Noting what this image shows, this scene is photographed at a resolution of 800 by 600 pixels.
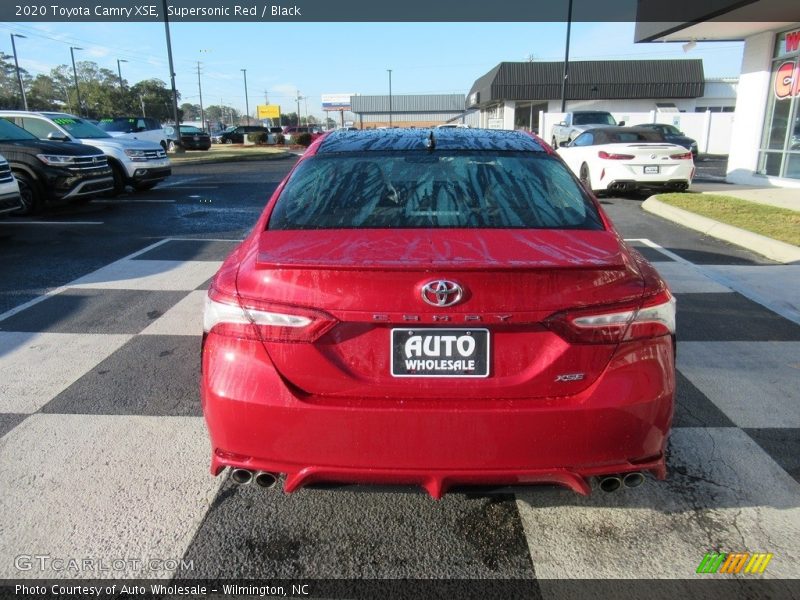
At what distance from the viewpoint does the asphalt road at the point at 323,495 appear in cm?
236

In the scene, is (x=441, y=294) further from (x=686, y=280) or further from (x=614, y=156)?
(x=614, y=156)

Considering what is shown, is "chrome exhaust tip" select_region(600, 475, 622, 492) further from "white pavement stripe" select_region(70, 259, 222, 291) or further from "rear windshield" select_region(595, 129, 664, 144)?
"rear windshield" select_region(595, 129, 664, 144)

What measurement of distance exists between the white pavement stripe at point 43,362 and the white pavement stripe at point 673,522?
115 inches

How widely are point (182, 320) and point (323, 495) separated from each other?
9.22 ft

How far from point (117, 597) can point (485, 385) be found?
5.01 ft

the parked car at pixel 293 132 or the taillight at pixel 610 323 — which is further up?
the parked car at pixel 293 132

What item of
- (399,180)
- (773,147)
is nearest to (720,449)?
(399,180)

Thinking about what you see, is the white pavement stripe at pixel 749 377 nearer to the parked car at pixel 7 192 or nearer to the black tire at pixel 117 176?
the parked car at pixel 7 192

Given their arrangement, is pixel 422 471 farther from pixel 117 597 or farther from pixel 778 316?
pixel 778 316

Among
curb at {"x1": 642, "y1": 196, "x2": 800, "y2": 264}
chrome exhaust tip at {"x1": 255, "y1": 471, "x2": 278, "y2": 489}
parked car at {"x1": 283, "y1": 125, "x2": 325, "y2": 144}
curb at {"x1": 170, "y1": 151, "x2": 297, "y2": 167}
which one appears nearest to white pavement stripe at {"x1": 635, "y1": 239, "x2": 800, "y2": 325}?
curb at {"x1": 642, "y1": 196, "x2": 800, "y2": 264}

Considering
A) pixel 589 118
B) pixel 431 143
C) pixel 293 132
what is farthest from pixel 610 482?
pixel 293 132

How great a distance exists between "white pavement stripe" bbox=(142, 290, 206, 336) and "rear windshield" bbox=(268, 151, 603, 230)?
2.27 m

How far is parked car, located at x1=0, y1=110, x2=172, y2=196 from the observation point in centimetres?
1220

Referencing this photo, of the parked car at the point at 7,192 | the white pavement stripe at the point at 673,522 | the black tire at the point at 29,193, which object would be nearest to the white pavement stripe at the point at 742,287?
the white pavement stripe at the point at 673,522
